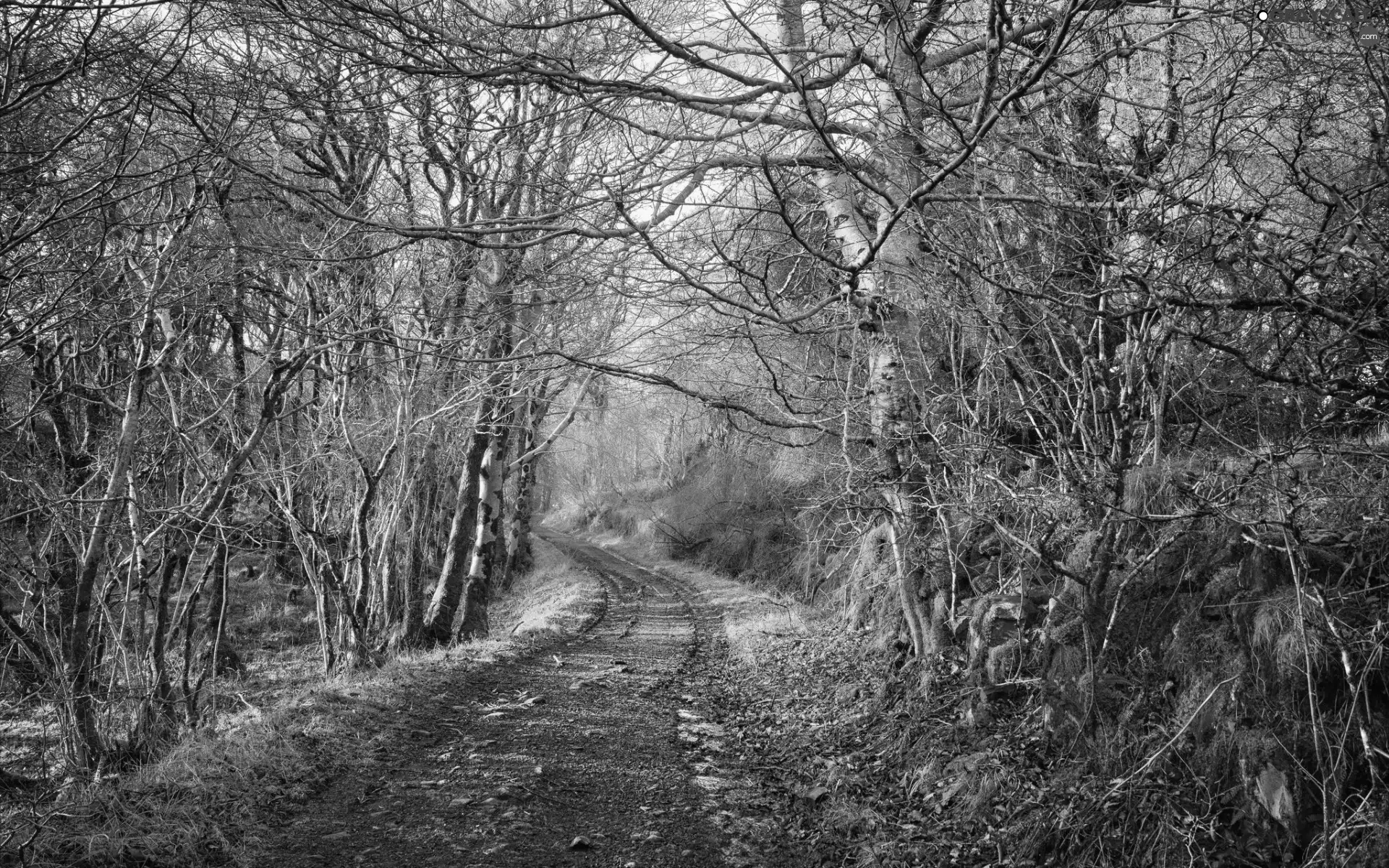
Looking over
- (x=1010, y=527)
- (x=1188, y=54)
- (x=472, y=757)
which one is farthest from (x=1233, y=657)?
(x=472, y=757)

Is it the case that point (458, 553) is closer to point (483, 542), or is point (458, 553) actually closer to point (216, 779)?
point (483, 542)

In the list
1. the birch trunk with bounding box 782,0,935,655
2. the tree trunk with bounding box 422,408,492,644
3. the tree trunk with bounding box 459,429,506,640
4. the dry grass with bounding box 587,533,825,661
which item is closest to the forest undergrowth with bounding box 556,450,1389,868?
the birch trunk with bounding box 782,0,935,655

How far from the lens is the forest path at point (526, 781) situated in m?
4.32

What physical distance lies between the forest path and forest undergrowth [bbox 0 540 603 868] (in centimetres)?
18

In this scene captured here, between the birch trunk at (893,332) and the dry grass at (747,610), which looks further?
the dry grass at (747,610)

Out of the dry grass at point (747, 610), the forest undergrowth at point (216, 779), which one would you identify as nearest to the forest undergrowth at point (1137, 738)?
the forest undergrowth at point (216, 779)

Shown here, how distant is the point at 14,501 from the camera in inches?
299

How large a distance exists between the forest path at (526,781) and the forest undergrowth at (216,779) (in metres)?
0.18

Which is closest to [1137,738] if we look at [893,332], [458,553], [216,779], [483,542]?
[893,332]

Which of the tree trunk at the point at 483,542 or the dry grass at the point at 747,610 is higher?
the tree trunk at the point at 483,542

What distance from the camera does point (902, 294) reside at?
653cm

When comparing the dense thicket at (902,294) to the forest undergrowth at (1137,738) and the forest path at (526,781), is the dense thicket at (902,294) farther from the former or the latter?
the forest path at (526,781)

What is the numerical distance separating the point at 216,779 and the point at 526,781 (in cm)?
188

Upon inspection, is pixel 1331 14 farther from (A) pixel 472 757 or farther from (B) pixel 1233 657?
(A) pixel 472 757
